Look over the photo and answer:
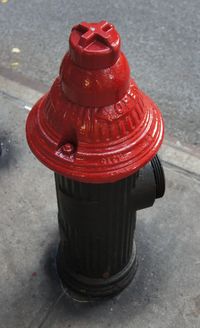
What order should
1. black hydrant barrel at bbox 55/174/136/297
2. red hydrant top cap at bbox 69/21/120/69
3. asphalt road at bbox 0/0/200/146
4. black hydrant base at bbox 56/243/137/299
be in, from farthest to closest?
asphalt road at bbox 0/0/200/146 → black hydrant base at bbox 56/243/137/299 → black hydrant barrel at bbox 55/174/136/297 → red hydrant top cap at bbox 69/21/120/69

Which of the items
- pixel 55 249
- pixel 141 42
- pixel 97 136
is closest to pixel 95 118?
pixel 97 136

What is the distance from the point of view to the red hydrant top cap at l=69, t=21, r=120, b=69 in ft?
5.71

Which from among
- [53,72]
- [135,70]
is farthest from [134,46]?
[53,72]

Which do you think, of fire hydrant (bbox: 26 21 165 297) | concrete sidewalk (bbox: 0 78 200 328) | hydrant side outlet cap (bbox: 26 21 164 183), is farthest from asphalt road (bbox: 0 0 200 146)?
hydrant side outlet cap (bbox: 26 21 164 183)

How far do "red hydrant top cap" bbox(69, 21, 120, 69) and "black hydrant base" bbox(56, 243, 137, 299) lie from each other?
1502mm

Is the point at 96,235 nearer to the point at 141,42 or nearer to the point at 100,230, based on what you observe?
the point at 100,230

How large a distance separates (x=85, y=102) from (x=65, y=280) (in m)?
1.47

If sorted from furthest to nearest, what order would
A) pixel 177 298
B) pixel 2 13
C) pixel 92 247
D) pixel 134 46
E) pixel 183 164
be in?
pixel 2 13 → pixel 134 46 → pixel 183 164 → pixel 177 298 → pixel 92 247

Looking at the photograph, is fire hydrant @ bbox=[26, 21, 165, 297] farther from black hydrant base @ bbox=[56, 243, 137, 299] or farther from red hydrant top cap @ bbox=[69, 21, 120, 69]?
black hydrant base @ bbox=[56, 243, 137, 299]

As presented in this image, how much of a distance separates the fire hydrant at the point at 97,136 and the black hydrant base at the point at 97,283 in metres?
0.50

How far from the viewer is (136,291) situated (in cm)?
292

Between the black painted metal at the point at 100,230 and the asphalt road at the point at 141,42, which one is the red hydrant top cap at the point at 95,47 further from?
the asphalt road at the point at 141,42

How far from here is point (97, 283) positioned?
2.80 m

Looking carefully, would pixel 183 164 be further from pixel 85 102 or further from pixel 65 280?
pixel 85 102
